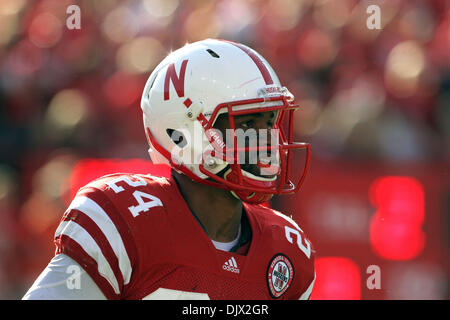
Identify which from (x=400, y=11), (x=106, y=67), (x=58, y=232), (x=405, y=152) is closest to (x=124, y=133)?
(x=106, y=67)

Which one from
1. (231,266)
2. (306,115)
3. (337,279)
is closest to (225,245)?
(231,266)

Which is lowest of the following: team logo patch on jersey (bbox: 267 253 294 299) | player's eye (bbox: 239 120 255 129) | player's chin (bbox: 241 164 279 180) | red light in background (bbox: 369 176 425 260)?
red light in background (bbox: 369 176 425 260)

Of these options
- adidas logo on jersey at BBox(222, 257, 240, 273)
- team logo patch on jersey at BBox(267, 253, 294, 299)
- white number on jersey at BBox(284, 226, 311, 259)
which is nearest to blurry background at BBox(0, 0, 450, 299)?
white number on jersey at BBox(284, 226, 311, 259)

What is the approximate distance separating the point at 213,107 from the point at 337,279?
175 centimetres

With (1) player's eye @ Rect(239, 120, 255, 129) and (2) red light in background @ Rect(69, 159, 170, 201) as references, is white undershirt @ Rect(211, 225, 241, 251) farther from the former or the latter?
(2) red light in background @ Rect(69, 159, 170, 201)

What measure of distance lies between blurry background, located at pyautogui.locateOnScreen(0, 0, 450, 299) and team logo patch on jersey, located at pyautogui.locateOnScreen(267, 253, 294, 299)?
1.39m

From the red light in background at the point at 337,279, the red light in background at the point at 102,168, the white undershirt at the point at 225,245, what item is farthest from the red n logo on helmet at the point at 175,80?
the red light in background at the point at 337,279

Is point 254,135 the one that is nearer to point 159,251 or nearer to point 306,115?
point 159,251

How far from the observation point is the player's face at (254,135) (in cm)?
166

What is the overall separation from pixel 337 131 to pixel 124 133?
1090mm

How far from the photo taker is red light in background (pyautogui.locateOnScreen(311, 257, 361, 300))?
317 cm

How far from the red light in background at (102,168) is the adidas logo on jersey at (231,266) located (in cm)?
155

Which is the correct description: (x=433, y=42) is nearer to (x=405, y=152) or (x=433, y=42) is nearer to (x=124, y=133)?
(x=405, y=152)

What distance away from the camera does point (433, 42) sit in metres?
3.71
